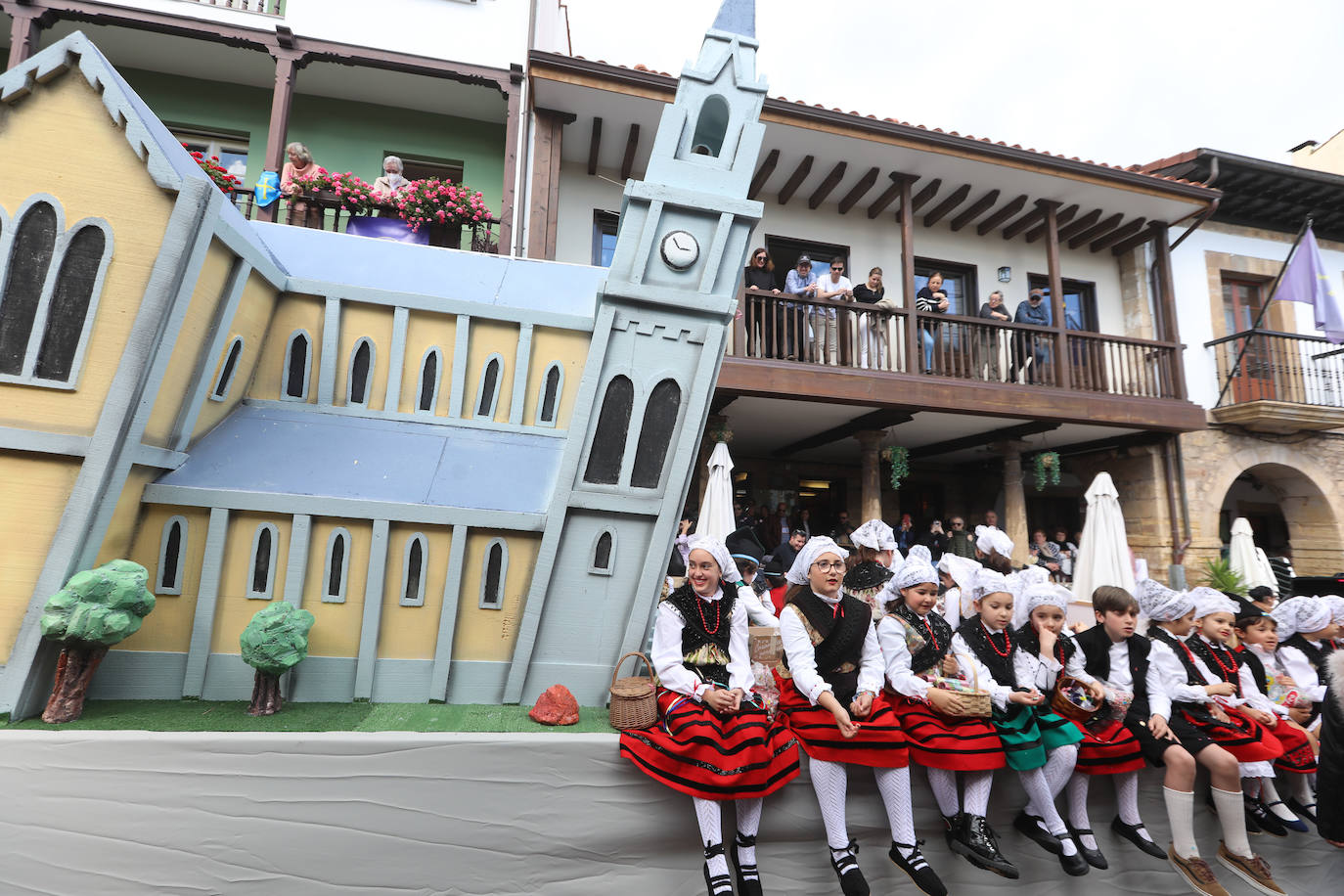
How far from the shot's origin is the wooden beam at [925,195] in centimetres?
862

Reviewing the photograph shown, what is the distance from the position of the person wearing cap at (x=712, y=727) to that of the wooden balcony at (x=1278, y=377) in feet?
34.6

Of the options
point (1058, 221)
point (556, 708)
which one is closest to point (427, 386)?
point (556, 708)

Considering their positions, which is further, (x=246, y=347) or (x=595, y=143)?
(x=595, y=143)

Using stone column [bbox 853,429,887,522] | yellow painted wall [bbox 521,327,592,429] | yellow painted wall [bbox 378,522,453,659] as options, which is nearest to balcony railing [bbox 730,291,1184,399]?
stone column [bbox 853,429,887,522]

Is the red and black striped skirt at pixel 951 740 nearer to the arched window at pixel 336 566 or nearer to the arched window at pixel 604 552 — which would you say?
the arched window at pixel 604 552

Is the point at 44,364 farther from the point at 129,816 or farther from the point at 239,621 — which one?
the point at 129,816

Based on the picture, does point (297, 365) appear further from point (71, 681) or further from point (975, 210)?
point (975, 210)

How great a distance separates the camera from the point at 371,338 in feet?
12.8

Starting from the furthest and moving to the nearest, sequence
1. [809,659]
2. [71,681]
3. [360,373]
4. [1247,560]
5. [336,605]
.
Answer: [1247,560]
[360,373]
[336,605]
[809,659]
[71,681]

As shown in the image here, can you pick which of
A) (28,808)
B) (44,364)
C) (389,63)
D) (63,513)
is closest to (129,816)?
(28,808)

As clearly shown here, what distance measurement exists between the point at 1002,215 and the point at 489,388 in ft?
28.7

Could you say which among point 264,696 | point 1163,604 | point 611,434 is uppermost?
point 611,434

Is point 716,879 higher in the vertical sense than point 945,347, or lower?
lower

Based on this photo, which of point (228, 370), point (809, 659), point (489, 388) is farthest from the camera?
point (489, 388)
